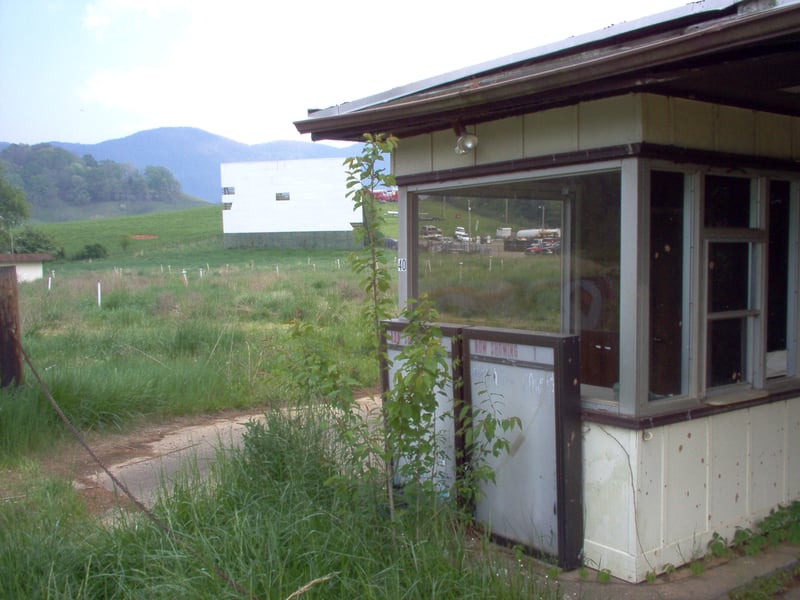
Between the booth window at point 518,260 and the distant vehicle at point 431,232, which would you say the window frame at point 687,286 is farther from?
the distant vehicle at point 431,232

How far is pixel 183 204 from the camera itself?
188 m

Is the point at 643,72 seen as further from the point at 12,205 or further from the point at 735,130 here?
the point at 12,205

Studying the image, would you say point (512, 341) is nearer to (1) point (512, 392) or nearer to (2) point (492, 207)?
(1) point (512, 392)

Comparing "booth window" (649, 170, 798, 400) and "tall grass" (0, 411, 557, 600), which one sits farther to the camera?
"booth window" (649, 170, 798, 400)

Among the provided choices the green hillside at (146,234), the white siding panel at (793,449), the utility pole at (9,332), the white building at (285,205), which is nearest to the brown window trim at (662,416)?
the white siding panel at (793,449)

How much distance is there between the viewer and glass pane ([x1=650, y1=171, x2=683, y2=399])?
4711 millimetres

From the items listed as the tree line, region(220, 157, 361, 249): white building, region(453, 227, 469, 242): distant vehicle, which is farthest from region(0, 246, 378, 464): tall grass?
the tree line

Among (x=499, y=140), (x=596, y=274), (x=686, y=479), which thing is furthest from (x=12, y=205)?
(x=686, y=479)

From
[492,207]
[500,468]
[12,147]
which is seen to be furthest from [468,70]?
[12,147]

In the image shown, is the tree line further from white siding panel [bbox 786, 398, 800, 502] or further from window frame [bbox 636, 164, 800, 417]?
white siding panel [bbox 786, 398, 800, 502]

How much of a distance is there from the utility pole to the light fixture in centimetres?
477

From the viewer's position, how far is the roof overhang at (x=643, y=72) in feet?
11.9

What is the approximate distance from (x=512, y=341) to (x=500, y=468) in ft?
2.66

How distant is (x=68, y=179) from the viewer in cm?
15188
